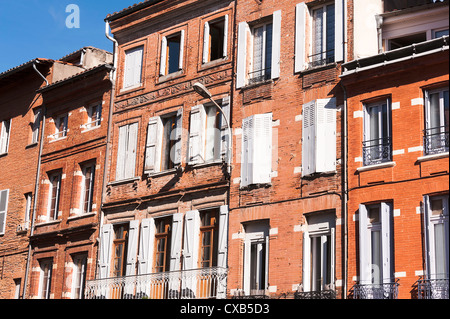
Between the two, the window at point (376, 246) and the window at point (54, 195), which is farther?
the window at point (54, 195)

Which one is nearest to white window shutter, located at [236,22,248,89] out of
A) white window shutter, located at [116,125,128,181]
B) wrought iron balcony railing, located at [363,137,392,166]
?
wrought iron balcony railing, located at [363,137,392,166]

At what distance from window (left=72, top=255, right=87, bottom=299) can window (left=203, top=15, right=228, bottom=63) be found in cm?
826

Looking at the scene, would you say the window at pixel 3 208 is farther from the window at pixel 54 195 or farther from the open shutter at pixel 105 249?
the open shutter at pixel 105 249

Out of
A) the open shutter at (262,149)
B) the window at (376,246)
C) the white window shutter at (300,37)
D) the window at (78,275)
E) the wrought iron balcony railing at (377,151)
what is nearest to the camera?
the window at (376,246)

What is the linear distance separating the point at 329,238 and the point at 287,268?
1.44m

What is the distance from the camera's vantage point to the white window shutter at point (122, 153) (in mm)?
28047

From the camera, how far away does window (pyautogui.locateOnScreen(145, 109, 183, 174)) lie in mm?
26500

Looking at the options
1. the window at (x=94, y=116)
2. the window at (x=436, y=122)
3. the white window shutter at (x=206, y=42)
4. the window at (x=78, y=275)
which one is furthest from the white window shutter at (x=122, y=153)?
the window at (x=436, y=122)

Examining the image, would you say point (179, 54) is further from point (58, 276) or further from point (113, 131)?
point (58, 276)

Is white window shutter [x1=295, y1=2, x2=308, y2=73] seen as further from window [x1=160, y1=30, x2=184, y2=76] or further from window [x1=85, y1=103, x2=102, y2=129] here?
window [x1=85, y1=103, x2=102, y2=129]

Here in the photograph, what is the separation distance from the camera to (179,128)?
2638 cm

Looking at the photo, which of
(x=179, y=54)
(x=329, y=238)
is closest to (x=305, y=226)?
(x=329, y=238)

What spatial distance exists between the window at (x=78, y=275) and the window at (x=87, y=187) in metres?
1.73

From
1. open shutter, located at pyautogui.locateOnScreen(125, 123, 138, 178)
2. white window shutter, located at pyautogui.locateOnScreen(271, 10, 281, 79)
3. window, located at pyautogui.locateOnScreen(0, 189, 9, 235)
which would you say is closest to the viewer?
white window shutter, located at pyautogui.locateOnScreen(271, 10, 281, 79)
